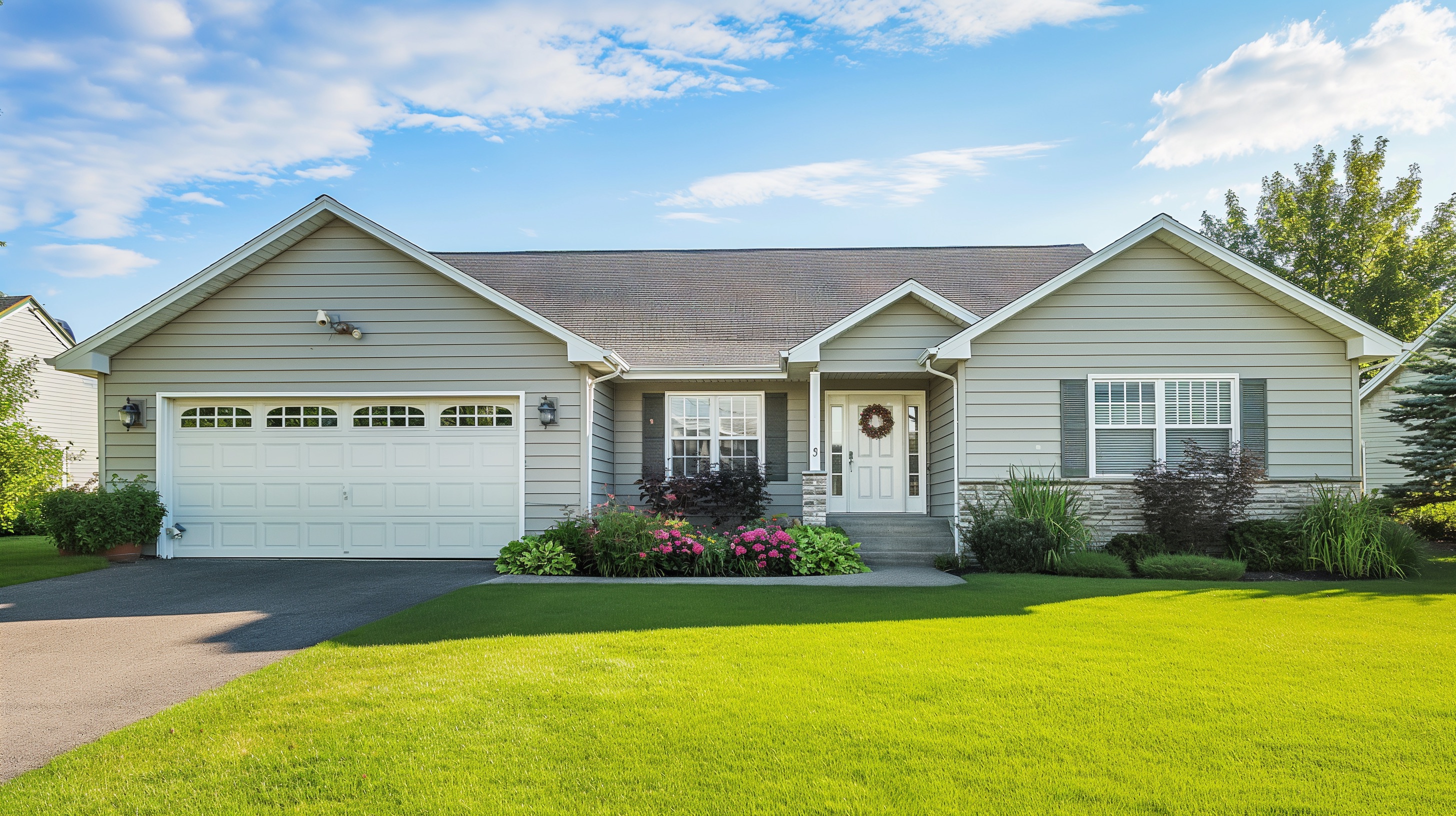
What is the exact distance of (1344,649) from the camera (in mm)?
5738

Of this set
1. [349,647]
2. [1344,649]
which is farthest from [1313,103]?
[349,647]

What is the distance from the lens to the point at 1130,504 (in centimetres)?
1151

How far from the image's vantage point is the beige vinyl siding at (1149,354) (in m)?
11.6

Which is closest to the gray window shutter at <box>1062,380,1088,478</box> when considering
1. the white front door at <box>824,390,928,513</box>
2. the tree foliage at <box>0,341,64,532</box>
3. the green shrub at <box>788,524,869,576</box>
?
the white front door at <box>824,390,928,513</box>

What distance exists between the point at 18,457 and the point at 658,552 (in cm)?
969

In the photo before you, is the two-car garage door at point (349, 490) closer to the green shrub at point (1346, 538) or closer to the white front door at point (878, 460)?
the white front door at point (878, 460)

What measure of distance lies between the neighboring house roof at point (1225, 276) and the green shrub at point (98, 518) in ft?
37.2

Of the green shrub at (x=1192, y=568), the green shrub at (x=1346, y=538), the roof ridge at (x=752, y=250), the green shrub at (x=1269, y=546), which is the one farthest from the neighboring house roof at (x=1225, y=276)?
the roof ridge at (x=752, y=250)

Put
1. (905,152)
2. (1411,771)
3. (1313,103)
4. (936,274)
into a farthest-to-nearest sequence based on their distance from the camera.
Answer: (1313,103) < (936,274) < (905,152) < (1411,771)

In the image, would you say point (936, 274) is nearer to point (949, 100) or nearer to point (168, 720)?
point (949, 100)

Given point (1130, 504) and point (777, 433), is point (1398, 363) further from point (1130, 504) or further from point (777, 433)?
point (777, 433)

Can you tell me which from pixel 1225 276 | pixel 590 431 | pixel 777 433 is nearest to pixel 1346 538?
pixel 1225 276

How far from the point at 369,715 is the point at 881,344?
9430mm

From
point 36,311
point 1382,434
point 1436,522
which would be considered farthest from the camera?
point 36,311
